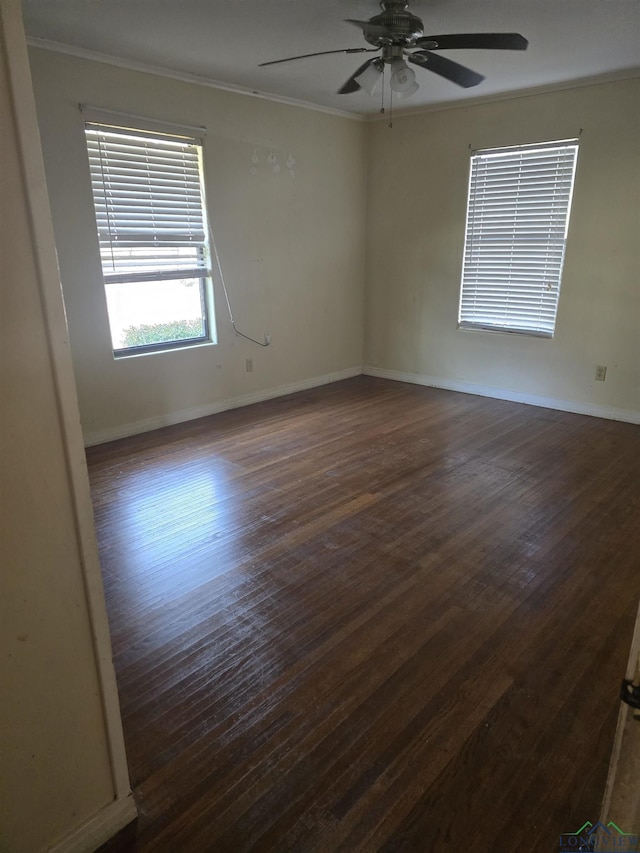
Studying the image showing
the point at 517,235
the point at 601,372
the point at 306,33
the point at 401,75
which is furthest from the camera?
the point at 517,235

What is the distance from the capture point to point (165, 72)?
3795mm

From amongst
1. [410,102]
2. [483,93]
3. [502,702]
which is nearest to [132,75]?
[410,102]

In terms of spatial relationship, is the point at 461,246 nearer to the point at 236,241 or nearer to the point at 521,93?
the point at 521,93

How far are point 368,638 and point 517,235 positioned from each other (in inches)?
156

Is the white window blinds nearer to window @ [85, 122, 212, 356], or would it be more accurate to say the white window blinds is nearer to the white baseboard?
window @ [85, 122, 212, 356]

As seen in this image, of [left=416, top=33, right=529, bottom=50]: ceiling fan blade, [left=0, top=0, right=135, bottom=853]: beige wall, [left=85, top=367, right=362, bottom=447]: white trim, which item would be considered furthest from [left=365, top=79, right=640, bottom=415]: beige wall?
[left=0, top=0, right=135, bottom=853]: beige wall

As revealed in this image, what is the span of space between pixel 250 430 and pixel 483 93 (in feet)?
11.2

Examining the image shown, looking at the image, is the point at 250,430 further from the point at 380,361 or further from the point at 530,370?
the point at 530,370

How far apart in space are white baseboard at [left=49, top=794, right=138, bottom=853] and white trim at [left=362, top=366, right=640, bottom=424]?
4428 mm

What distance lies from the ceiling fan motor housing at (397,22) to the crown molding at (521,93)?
2.02 meters

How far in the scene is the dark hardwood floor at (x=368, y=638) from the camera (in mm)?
1438

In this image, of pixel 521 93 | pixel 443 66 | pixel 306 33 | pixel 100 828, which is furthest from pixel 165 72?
pixel 100 828

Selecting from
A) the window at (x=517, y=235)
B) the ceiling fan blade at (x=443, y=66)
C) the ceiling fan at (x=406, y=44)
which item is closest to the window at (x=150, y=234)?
the ceiling fan at (x=406, y=44)

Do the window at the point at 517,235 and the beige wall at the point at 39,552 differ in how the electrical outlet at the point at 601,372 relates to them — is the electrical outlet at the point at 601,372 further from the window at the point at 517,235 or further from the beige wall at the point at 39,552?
the beige wall at the point at 39,552
